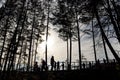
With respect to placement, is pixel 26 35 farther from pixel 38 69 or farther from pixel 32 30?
pixel 38 69

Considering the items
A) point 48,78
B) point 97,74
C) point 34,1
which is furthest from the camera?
point 34,1

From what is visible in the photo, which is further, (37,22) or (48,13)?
(37,22)

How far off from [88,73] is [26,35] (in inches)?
553

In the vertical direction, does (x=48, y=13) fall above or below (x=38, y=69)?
above

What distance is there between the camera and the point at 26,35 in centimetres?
3266

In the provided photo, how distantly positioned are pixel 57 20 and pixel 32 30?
5923mm

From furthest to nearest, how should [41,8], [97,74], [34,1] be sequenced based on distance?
[41,8] → [34,1] → [97,74]

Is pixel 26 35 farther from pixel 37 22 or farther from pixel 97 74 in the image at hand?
pixel 97 74

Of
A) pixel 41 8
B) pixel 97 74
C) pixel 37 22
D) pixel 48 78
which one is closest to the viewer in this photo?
pixel 97 74

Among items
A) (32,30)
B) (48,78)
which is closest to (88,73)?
(48,78)

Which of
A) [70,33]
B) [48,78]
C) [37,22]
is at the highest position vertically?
[37,22]

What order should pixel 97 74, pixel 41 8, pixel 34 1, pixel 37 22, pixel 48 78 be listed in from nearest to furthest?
pixel 97 74, pixel 48 78, pixel 34 1, pixel 41 8, pixel 37 22

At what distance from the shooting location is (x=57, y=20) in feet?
87.0

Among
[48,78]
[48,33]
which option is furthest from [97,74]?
[48,33]
